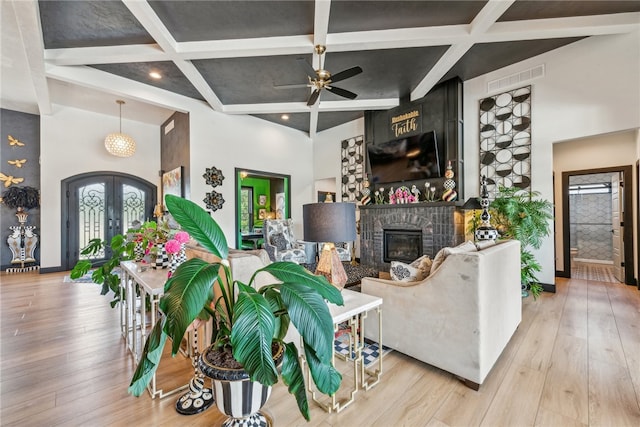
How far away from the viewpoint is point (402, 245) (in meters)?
4.82

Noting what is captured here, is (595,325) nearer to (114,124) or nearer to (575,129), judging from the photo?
(575,129)

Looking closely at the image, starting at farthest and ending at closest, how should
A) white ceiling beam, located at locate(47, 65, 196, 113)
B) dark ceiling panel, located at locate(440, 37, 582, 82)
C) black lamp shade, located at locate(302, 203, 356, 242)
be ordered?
white ceiling beam, located at locate(47, 65, 196, 113) → dark ceiling panel, located at locate(440, 37, 582, 82) → black lamp shade, located at locate(302, 203, 356, 242)

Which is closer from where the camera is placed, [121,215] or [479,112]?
[479,112]

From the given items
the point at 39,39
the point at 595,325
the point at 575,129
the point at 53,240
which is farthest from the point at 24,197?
the point at 575,129

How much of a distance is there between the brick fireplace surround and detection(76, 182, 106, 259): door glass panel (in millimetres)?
5595

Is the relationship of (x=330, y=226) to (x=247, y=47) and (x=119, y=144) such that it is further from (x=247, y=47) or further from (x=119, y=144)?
(x=119, y=144)

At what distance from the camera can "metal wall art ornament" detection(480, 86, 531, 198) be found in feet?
13.0

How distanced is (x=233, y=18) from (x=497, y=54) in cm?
357

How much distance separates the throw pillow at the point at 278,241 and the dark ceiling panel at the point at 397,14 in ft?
11.2

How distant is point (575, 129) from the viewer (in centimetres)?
356

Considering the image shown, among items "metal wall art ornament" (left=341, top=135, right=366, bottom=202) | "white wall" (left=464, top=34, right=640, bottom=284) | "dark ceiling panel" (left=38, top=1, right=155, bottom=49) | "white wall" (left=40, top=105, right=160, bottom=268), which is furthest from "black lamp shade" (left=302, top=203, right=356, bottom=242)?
"white wall" (left=40, top=105, right=160, bottom=268)

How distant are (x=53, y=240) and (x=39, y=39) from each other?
158 inches

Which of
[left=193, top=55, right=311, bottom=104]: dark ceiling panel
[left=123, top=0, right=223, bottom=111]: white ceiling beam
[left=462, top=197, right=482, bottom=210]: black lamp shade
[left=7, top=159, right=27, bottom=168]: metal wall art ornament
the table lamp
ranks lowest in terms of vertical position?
the table lamp

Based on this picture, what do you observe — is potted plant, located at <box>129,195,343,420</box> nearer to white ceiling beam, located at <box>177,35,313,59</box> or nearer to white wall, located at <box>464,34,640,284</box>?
white ceiling beam, located at <box>177,35,313,59</box>
